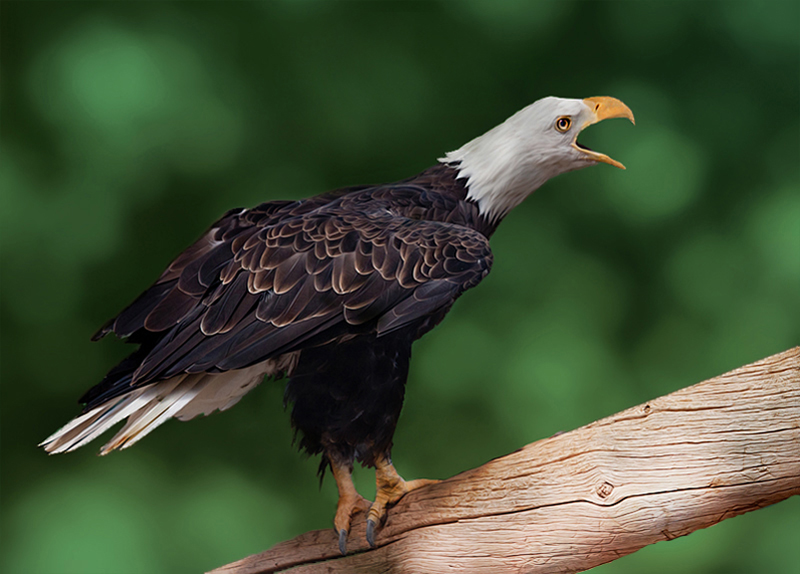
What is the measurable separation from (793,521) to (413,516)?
1897 millimetres

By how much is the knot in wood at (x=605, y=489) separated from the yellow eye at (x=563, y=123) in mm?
984

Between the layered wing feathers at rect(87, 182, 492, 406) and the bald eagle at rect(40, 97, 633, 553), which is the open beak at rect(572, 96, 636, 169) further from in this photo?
the layered wing feathers at rect(87, 182, 492, 406)

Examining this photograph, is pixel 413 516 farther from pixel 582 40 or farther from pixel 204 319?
pixel 582 40

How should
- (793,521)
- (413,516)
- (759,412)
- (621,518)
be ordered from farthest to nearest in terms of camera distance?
1. (793,521)
2. (413,516)
3. (621,518)
4. (759,412)

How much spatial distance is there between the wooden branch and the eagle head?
2.41ft

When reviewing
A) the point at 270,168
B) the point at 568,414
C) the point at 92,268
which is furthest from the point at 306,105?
the point at 568,414

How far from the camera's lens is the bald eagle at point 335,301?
182cm

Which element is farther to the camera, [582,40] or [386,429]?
[582,40]

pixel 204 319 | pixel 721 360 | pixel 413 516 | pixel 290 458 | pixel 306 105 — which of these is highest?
pixel 306 105

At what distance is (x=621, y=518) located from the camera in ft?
5.53

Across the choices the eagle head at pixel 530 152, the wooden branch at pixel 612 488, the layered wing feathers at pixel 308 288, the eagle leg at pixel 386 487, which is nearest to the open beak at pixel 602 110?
the eagle head at pixel 530 152

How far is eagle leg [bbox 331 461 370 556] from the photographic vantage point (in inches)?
82.3

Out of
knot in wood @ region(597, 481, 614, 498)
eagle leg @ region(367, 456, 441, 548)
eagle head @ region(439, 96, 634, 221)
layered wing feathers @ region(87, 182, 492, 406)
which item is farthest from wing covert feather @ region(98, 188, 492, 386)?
knot in wood @ region(597, 481, 614, 498)

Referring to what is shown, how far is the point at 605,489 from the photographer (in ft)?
5.63
